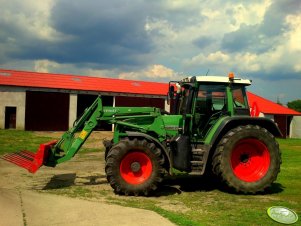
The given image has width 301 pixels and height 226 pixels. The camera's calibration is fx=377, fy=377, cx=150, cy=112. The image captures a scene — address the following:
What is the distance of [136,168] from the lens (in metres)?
7.96

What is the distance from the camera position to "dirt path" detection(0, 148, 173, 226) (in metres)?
5.68

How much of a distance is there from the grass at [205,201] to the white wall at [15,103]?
2200 centimetres

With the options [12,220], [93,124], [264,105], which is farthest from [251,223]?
[264,105]

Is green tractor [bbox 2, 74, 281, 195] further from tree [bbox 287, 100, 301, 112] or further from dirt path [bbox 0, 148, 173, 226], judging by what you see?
tree [bbox 287, 100, 301, 112]

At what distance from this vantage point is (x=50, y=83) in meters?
31.3

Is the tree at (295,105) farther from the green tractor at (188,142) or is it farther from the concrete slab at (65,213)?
the concrete slab at (65,213)

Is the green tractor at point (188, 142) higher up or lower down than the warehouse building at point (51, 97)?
lower down

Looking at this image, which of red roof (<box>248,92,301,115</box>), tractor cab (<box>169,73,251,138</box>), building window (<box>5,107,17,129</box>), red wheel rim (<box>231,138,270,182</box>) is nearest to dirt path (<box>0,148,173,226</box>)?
tractor cab (<box>169,73,251,138</box>)

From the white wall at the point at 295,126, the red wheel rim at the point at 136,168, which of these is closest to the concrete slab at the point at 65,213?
the red wheel rim at the point at 136,168

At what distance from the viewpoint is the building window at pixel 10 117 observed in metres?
29.3

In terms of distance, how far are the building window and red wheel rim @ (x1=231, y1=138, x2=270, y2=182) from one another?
24.3m

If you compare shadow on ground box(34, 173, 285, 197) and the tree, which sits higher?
the tree

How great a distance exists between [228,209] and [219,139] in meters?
1.88

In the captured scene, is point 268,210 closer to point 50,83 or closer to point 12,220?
point 12,220
